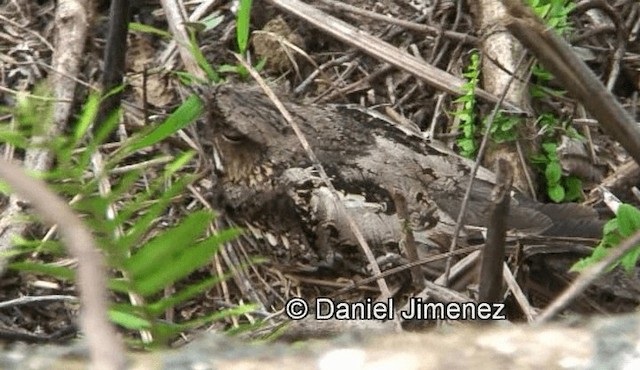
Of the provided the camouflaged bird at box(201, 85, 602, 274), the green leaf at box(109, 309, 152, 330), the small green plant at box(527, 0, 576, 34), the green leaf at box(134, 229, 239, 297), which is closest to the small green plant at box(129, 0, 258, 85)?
the camouflaged bird at box(201, 85, 602, 274)

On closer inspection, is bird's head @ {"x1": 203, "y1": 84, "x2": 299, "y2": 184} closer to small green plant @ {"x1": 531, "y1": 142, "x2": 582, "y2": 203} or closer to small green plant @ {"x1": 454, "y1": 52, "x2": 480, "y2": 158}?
small green plant @ {"x1": 454, "y1": 52, "x2": 480, "y2": 158}

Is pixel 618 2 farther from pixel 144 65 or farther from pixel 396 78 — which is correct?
pixel 144 65

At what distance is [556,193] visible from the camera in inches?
103

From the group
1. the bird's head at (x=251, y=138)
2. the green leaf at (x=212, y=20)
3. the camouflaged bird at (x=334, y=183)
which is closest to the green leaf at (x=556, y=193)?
the camouflaged bird at (x=334, y=183)

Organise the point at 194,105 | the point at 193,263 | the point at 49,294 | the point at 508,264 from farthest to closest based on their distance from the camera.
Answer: the point at 194,105
the point at 49,294
the point at 508,264
the point at 193,263

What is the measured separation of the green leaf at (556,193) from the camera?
102 inches

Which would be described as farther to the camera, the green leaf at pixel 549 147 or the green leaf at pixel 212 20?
the green leaf at pixel 212 20

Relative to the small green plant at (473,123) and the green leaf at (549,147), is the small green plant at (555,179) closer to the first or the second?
the green leaf at (549,147)

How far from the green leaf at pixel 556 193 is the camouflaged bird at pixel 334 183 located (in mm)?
164

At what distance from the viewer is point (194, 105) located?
2553 mm

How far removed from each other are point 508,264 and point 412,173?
1.65 ft

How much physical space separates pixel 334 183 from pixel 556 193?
0.57m

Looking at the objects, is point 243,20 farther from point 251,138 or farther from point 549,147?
point 549,147

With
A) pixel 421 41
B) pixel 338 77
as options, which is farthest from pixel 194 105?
pixel 421 41
